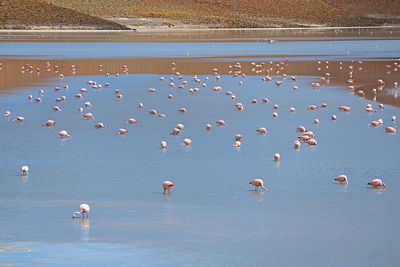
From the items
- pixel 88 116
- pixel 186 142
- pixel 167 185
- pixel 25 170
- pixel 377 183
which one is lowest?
pixel 167 185

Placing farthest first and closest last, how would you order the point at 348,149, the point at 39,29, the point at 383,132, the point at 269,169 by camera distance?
1. the point at 39,29
2. the point at 383,132
3. the point at 348,149
4. the point at 269,169

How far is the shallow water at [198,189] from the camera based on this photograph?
24.2 ft

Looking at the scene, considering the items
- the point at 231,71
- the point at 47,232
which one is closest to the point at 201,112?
the point at 47,232

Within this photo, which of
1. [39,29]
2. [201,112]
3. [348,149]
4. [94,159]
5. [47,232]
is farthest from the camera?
[39,29]

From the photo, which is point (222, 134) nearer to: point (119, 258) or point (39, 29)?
point (119, 258)

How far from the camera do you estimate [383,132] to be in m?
14.4

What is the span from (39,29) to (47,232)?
3358 inches

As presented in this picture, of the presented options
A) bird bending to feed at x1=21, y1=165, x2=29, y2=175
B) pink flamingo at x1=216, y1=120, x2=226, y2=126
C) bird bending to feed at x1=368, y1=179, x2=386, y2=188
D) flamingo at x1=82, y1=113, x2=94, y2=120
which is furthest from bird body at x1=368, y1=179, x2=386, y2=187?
flamingo at x1=82, y1=113, x2=94, y2=120

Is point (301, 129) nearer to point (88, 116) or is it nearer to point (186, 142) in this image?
point (186, 142)

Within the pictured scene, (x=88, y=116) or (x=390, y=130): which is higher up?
(x=88, y=116)

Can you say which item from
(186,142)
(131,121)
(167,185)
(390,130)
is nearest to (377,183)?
(167,185)

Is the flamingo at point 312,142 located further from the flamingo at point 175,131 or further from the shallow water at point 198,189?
the flamingo at point 175,131

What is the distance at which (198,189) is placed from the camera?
9.88 meters

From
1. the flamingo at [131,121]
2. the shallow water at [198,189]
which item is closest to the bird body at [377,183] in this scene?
the shallow water at [198,189]
